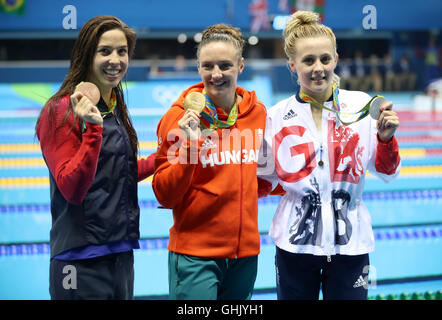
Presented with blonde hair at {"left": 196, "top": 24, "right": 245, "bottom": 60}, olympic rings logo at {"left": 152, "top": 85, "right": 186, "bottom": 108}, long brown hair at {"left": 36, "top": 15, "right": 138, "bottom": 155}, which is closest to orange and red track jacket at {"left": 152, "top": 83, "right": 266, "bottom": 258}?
blonde hair at {"left": 196, "top": 24, "right": 245, "bottom": 60}

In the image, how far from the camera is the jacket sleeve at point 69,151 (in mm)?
1562

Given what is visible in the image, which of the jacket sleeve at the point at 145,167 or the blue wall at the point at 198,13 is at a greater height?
the blue wall at the point at 198,13

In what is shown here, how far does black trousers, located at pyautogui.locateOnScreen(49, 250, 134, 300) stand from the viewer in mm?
1646

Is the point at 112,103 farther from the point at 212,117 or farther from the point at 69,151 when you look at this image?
the point at 212,117

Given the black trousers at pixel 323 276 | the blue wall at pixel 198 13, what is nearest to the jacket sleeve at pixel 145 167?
the black trousers at pixel 323 276

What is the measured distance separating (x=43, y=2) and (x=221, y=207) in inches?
643

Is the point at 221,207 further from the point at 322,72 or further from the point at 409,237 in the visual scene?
the point at 409,237

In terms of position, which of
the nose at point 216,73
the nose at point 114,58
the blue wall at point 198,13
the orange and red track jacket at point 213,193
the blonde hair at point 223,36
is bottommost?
the orange and red track jacket at point 213,193

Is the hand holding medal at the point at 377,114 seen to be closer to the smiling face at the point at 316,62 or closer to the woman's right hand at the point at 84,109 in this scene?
the smiling face at the point at 316,62

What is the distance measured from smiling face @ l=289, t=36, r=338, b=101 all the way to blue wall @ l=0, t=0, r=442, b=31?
14624 millimetres

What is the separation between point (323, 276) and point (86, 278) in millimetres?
863

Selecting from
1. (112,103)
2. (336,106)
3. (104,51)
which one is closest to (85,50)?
(104,51)

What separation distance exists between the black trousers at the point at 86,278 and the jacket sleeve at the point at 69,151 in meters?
0.23

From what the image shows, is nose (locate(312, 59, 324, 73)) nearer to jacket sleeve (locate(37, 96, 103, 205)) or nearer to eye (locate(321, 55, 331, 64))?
eye (locate(321, 55, 331, 64))
